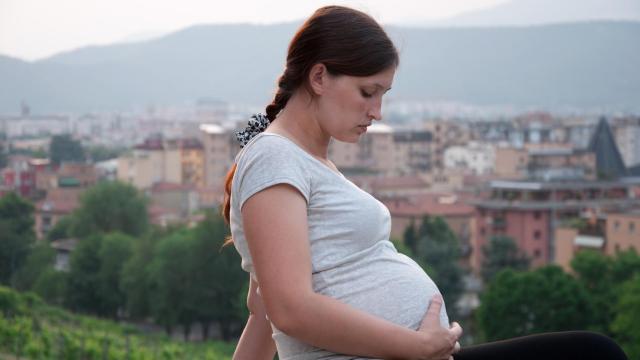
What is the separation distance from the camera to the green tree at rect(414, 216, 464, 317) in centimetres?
1750

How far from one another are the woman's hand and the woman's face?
0.14 metres

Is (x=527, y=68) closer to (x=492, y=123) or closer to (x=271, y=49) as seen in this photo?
(x=271, y=49)

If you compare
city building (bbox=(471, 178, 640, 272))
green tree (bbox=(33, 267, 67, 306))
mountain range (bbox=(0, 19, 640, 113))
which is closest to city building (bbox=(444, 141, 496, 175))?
city building (bbox=(471, 178, 640, 272))

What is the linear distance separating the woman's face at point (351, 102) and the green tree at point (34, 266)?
49.1 feet

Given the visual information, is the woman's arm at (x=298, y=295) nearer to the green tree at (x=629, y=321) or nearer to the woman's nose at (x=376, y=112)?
the woman's nose at (x=376, y=112)

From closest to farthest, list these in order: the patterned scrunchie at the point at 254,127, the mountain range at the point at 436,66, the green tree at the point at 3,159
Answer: the patterned scrunchie at the point at 254,127
the green tree at the point at 3,159
the mountain range at the point at 436,66

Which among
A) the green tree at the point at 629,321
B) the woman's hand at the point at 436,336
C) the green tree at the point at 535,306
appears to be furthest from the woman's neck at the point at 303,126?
the green tree at the point at 535,306

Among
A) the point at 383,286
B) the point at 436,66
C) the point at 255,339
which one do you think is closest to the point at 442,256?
the point at 255,339

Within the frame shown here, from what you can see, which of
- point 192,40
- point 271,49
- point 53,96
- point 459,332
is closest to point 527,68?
point 271,49

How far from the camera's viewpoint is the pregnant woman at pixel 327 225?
2.47 ft

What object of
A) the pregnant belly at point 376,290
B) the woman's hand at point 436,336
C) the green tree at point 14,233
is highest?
the pregnant belly at point 376,290

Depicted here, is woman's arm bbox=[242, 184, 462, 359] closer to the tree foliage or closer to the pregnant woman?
the pregnant woman

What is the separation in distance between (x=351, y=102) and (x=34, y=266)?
1634 centimetres

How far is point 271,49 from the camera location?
99.4m
